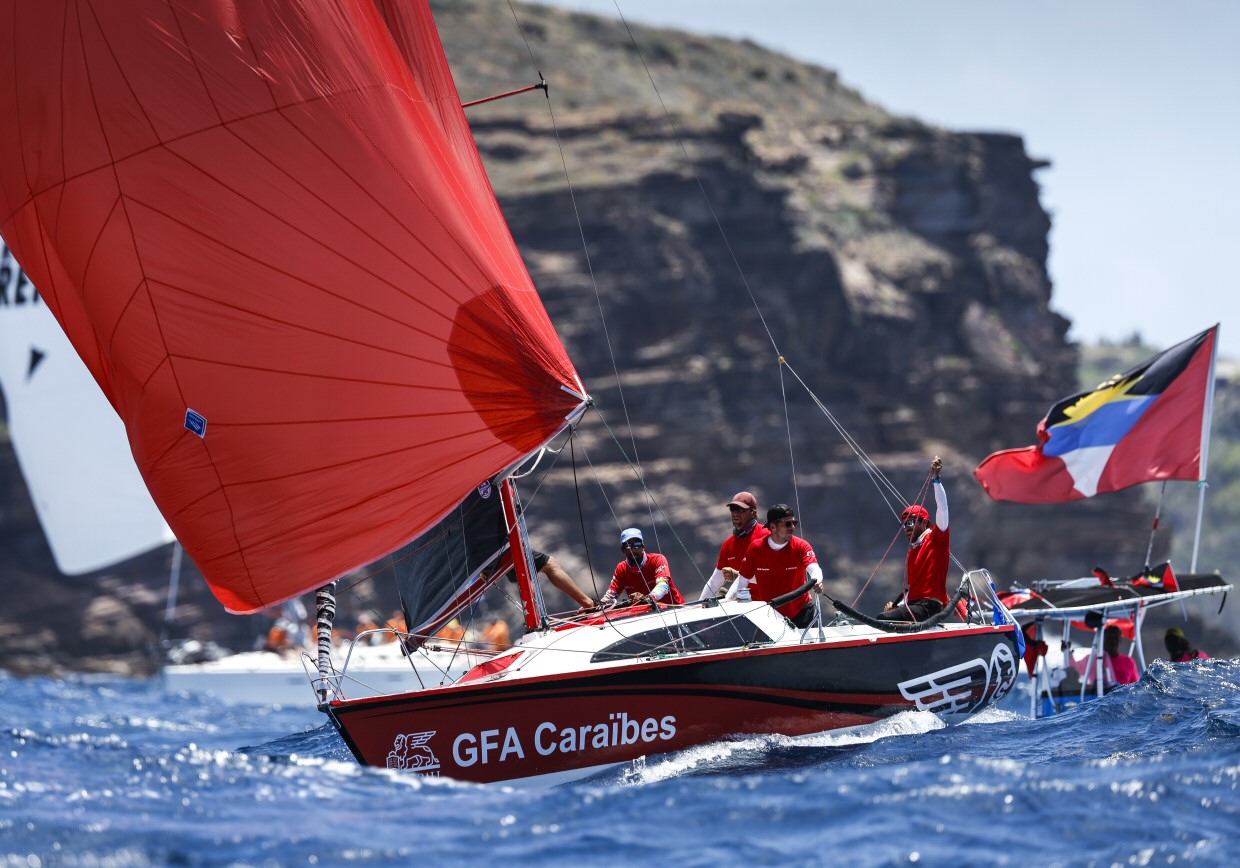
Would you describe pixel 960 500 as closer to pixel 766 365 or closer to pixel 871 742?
pixel 766 365

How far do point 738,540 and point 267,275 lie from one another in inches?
164

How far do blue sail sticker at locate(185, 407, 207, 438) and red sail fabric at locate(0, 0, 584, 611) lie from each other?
1 cm

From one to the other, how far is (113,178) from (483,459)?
3036mm

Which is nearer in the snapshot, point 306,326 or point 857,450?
point 306,326

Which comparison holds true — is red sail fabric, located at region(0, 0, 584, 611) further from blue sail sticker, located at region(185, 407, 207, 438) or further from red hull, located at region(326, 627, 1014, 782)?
red hull, located at region(326, 627, 1014, 782)

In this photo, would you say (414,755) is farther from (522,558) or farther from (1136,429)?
(1136,429)

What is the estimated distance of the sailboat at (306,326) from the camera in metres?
8.91

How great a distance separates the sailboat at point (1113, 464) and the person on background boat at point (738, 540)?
3.95 meters

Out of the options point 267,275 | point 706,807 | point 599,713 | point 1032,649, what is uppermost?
point 267,275

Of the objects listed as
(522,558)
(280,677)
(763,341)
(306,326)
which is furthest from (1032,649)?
(763,341)

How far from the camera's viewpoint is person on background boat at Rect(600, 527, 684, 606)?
34.2ft

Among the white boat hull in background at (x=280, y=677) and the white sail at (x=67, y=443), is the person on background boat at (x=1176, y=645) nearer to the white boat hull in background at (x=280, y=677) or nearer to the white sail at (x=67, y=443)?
the white boat hull in background at (x=280, y=677)

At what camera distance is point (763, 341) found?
43531 mm

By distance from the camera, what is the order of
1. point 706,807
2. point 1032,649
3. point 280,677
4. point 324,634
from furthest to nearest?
point 280,677
point 1032,649
point 324,634
point 706,807
